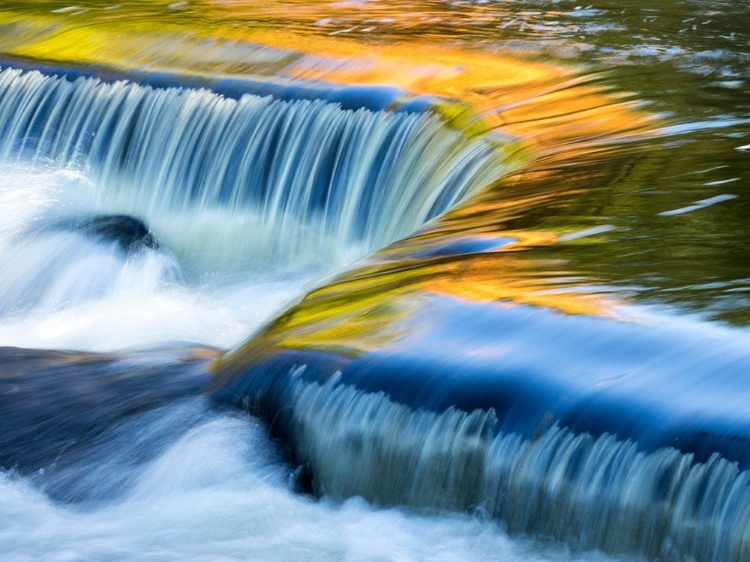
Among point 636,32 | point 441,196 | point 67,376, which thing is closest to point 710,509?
point 67,376

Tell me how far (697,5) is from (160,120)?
141 inches

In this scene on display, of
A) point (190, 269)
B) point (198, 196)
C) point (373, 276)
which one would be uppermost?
point (373, 276)

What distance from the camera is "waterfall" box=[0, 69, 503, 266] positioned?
21.6 feet

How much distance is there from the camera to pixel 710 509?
130 inches

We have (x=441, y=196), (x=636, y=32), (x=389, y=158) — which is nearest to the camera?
(x=441, y=196)

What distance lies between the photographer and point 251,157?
24.5 ft

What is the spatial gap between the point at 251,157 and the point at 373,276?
2.99 meters

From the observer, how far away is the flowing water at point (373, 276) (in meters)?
3.58

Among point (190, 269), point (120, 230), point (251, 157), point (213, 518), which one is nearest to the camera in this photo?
point (213, 518)

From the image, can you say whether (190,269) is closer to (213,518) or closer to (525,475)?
(213,518)

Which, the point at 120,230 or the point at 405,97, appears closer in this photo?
the point at 405,97

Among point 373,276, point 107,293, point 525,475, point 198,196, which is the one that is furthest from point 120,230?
point 525,475

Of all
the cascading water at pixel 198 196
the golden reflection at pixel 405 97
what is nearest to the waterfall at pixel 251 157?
the cascading water at pixel 198 196

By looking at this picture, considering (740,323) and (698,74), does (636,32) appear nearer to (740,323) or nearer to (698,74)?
(698,74)
